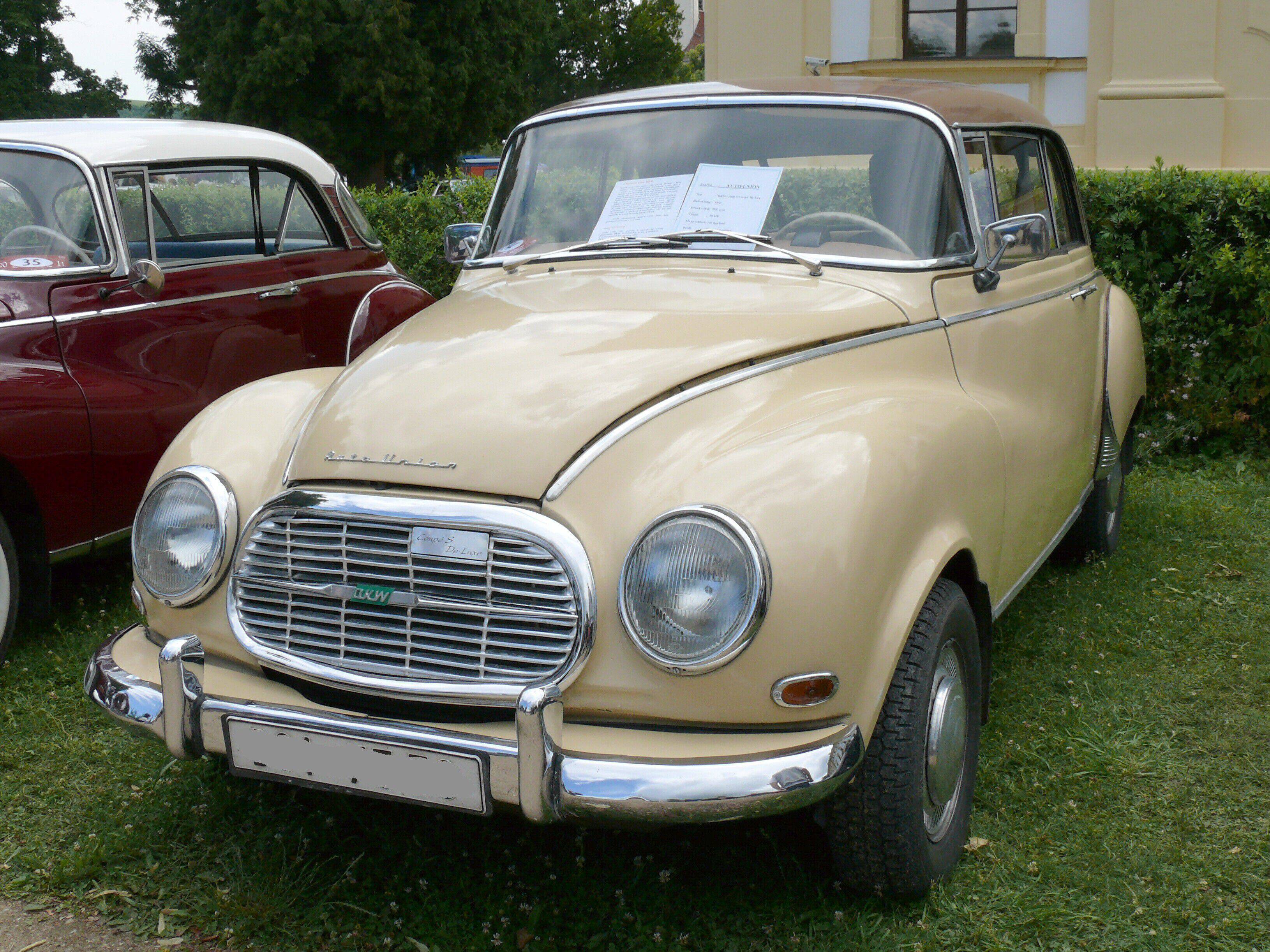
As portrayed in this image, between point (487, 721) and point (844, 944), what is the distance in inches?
35.4

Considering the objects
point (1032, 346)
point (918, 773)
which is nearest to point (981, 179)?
point (1032, 346)

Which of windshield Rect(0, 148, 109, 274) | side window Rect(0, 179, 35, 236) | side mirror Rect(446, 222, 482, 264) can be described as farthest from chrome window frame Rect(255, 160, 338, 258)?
side mirror Rect(446, 222, 482, 264)

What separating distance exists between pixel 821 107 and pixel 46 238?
2856 mm

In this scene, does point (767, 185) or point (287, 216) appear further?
point (287, 216)

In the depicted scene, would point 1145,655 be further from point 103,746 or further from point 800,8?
point 800,8

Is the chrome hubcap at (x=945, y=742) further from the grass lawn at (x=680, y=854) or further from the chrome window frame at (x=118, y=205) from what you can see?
the chrome window frame at (x=118, y=205)

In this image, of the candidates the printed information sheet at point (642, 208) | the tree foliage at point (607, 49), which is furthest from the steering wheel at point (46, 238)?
the tree foliage at point (607, 49)

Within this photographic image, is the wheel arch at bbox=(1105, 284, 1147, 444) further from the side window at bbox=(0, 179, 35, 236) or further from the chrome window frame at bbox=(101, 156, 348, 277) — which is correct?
the side window at bbox=(0, 179, 35, 236)

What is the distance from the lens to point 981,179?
3.46 metres

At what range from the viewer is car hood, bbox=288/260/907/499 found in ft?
7.71

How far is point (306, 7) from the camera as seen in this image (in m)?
25.9

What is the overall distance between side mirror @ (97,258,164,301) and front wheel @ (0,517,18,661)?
40.0 inches

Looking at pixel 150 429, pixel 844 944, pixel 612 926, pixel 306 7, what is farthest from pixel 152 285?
pixel 306 7

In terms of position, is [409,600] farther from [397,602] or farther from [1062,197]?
[1062,197]
